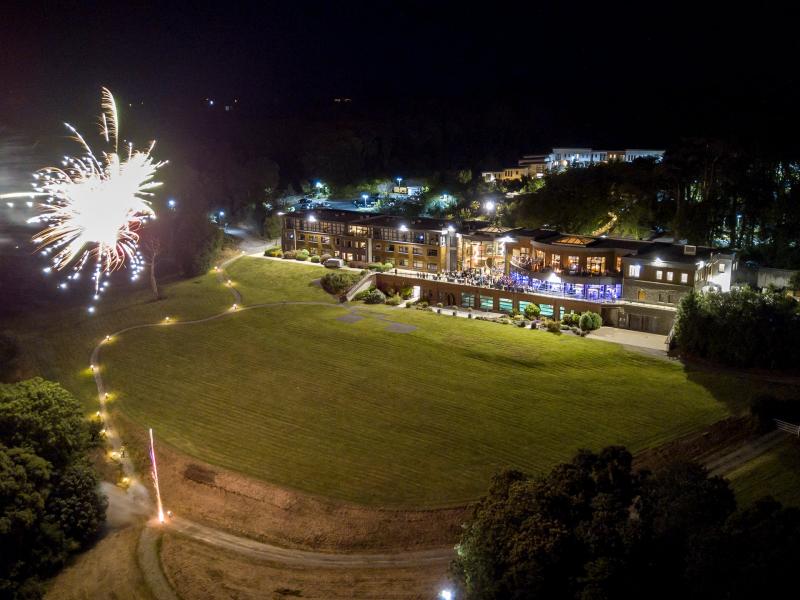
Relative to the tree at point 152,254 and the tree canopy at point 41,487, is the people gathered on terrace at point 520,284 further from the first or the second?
the tree canopy at point 41,487

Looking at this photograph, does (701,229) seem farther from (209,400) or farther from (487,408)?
(209,400)

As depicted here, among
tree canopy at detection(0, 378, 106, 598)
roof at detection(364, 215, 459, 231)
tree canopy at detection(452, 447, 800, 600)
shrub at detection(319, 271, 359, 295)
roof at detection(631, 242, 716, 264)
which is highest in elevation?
roof at detection(364, 215, 459, 231)

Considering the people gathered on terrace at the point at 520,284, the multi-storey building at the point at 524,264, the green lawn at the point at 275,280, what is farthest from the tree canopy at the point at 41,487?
the multi-storey building at the point at 524,264

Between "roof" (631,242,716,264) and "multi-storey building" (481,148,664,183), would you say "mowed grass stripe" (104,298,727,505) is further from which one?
"multi-storey building" (481,148,664,183)

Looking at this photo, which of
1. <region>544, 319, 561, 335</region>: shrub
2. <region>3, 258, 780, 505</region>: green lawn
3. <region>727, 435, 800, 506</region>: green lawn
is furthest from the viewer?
<region>544, 319, 561, 335</region>: shrub

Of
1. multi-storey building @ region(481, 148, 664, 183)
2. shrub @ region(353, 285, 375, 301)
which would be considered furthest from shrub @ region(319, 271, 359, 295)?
multi-storey building @ region(481, 148, 664, 183)

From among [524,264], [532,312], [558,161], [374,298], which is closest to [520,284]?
[524,264]
